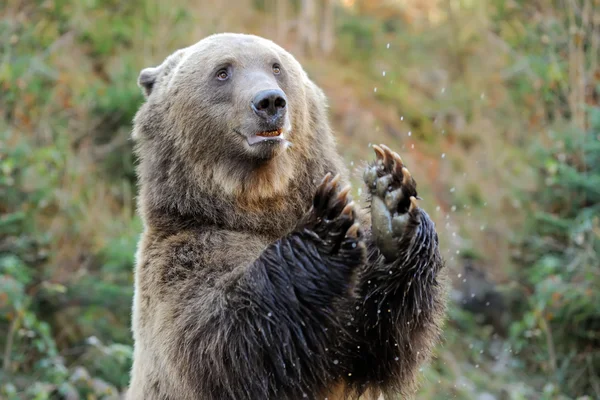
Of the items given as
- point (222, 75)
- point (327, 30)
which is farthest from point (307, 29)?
point (222, 75)

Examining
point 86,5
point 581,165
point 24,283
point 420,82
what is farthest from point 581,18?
point 420,82

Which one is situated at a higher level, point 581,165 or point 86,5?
point 86,5

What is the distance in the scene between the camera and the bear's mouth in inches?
156

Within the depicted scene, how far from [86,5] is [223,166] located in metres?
7.01

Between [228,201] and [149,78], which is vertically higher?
[149,78]

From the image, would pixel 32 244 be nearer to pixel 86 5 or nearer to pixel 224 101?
pixel 86 5

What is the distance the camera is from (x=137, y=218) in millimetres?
9070

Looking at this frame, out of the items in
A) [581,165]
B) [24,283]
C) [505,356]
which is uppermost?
[581,165]

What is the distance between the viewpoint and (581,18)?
9.30m

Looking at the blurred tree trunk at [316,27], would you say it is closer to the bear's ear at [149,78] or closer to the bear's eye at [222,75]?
the bear's ear at [149,78]

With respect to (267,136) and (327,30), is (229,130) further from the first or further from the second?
(327,30)

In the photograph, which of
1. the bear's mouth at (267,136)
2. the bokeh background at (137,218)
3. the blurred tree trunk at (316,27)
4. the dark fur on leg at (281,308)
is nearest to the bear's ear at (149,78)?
the bear's mouth at (267,136)

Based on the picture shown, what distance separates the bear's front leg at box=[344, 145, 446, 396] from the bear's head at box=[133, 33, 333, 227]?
55 cm

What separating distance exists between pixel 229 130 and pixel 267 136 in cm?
26
